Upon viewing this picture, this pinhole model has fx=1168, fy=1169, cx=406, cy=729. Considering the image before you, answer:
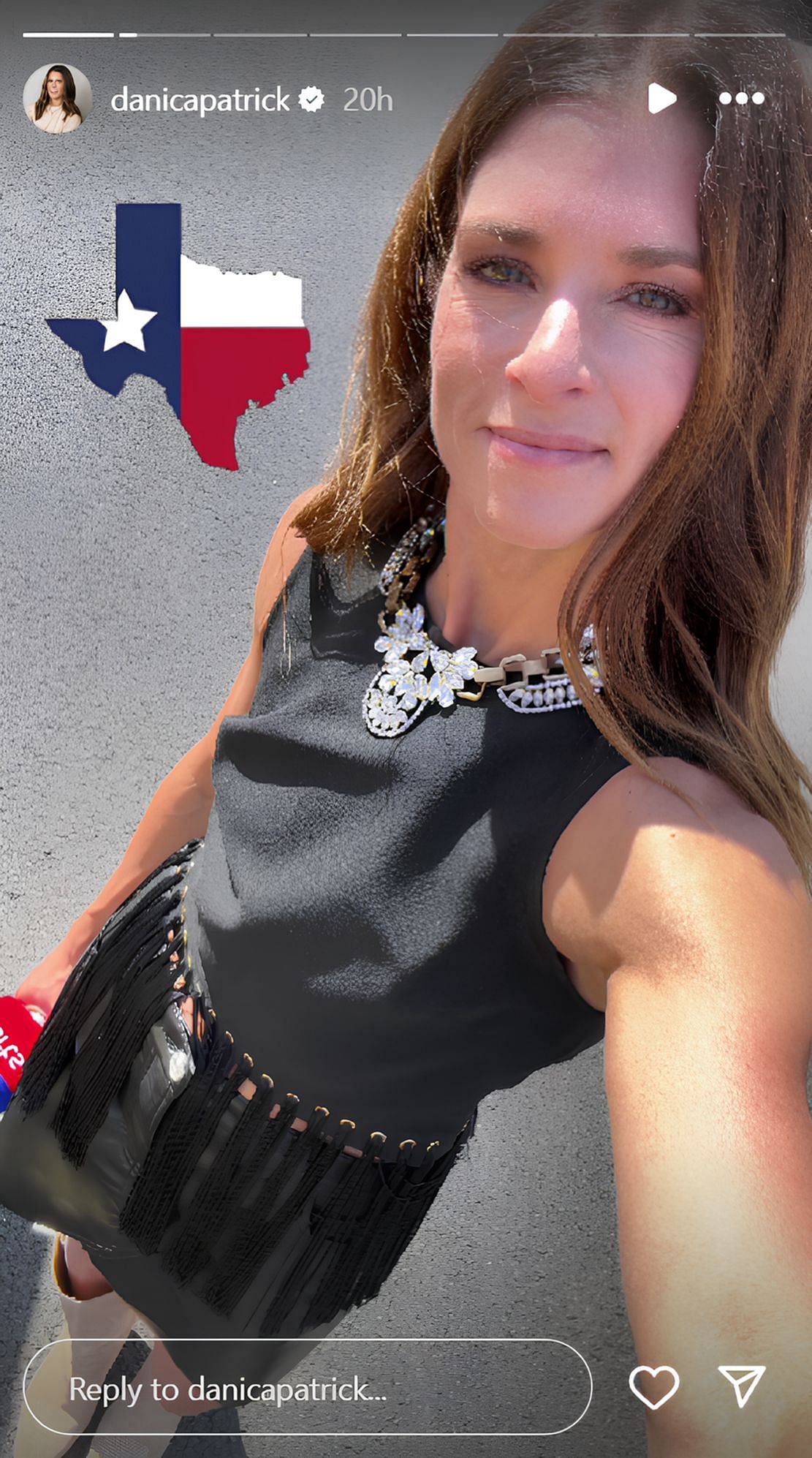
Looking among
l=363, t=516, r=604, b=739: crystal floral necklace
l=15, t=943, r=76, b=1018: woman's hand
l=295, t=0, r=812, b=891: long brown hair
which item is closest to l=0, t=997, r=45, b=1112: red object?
l=15, t=943, r=76, b=1018: woman's hand

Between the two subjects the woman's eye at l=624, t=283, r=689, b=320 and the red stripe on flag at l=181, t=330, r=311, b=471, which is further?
the red stripe on flag at l=181, t=330, r=311, b=471

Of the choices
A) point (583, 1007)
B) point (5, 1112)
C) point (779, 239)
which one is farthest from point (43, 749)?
point (779, 239)

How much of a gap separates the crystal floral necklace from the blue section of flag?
0.53ft

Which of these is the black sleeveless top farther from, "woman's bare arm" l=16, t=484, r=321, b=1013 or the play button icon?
the play button icon

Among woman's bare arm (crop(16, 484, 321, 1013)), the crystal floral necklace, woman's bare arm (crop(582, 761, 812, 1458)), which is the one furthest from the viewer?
woman's bare arm (crop(16, 484, 321, 1013))

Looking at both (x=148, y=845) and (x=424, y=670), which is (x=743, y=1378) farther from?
(x=148, y=845)

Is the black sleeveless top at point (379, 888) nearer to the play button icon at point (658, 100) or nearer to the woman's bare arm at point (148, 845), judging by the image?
the woman's bare arm at point (148, 845)

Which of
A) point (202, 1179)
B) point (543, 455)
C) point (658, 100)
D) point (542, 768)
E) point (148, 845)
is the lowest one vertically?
point (202, 1179)

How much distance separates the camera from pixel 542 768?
545 millimetres

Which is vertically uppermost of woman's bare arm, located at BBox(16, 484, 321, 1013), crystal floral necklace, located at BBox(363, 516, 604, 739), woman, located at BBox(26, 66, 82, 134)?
woman, located at BBox(26, 66, 82, 134)

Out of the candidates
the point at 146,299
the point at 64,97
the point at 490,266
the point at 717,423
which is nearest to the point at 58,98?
the point at 64,97

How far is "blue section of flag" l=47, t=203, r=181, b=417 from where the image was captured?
0.64 m

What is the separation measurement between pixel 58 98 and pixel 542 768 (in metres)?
0.44

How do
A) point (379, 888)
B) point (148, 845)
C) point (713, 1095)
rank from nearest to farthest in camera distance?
point (713, 1095) < point (379, 888) < point (148, 845)
